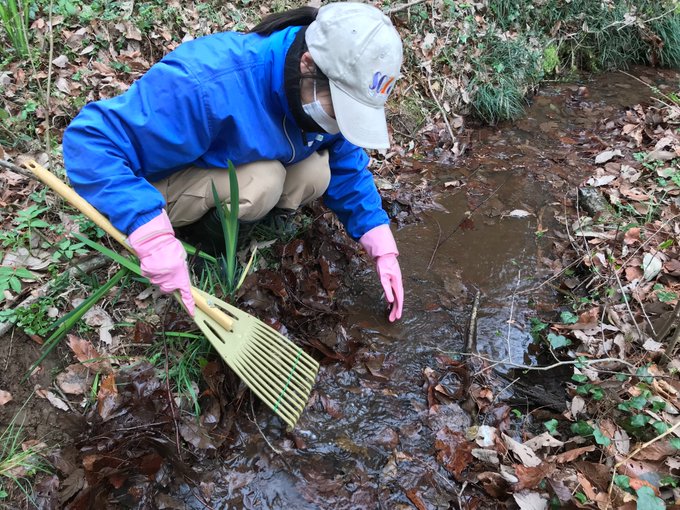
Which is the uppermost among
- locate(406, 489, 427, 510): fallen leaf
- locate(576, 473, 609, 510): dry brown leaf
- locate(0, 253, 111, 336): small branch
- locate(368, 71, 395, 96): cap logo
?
locate(368, 71, 395, 96): cap logo

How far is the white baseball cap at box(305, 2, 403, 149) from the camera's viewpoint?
166 centimetres

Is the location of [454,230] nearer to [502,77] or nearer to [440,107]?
[440,107]

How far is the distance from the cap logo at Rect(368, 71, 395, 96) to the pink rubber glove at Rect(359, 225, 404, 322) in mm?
962

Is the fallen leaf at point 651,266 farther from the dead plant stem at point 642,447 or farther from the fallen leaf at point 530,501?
the fallen leaf at point 530,501

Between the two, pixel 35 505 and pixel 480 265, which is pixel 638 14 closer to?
pixel 480 265

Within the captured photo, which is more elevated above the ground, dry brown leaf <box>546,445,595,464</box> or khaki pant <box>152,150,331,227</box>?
khaki pant <box>152,150,331,227</box>

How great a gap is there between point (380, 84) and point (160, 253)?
1.07 meters

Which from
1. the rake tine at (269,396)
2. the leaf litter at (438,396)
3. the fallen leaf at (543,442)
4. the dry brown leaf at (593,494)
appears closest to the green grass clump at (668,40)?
the leaf litter at (438,396)

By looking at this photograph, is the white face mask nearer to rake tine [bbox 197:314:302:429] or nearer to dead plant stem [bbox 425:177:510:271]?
rake tine [bbox 197:314:302:429]

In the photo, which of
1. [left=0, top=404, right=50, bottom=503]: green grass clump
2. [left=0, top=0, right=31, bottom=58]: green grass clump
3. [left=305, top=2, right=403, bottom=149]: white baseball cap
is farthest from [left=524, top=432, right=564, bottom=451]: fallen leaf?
[left=0, top=0, right=31, bottom=58]: green grass clump

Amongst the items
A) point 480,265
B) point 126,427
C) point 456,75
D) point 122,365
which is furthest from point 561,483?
point 456,75

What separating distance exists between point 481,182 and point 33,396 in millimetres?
3278

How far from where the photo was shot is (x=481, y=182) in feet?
12.3

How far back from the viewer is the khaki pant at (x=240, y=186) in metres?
2.17
